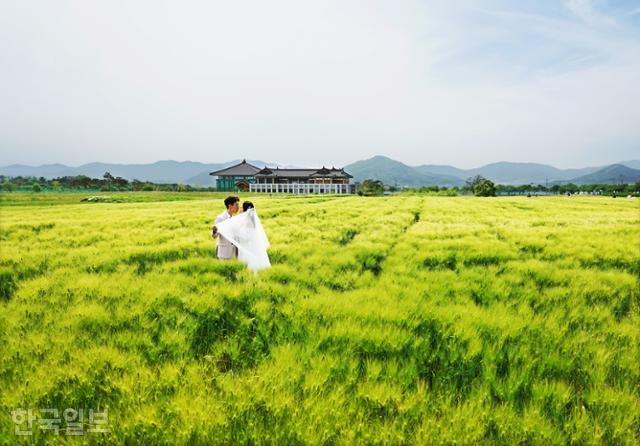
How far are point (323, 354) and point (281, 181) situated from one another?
111 m

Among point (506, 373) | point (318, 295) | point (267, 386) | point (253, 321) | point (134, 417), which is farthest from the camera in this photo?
point (318, 295)

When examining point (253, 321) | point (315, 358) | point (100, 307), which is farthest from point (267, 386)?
point (100, 307)

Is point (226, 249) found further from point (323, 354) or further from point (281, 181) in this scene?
point (281, 181)

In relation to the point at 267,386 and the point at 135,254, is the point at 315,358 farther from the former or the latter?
the point at 135,254

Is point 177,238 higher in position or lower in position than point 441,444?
higher

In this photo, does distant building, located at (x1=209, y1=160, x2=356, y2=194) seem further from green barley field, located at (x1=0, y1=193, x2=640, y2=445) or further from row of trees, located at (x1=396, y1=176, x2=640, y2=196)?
green barley field, located at (x1=0, y1=193, x2=640, y2=445)

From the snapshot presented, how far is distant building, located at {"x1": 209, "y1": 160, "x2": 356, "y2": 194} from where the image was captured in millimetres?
105375

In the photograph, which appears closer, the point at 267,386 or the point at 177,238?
the point at 267,386

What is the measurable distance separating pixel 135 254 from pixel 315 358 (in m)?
7.19

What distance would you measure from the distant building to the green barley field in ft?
325

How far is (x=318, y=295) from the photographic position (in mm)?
5457

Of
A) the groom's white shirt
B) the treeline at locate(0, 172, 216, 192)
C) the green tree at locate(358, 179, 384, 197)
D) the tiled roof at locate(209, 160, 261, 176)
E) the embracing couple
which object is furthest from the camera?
the tiled roof at locate(209, 160, 261, 176)

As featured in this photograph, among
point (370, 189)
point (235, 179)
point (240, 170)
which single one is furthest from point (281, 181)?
point (370, 189)

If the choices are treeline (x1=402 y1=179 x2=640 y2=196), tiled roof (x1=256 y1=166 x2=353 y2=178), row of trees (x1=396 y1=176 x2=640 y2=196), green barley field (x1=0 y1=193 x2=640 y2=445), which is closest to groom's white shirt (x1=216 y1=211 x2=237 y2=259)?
green barley field (x1=0 y1=193 x2=640 y2=445)
